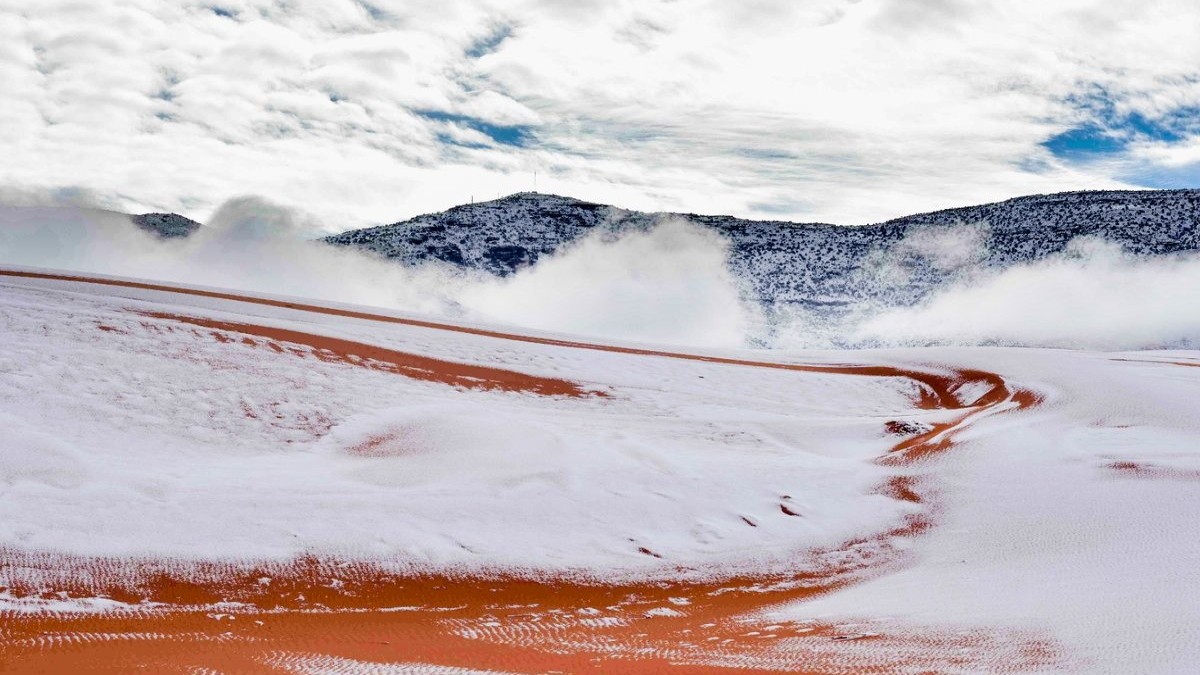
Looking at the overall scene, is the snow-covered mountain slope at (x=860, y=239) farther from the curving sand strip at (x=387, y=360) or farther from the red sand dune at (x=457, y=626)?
the red sand dune at (x=457, y=626)

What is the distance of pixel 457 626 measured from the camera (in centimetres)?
696

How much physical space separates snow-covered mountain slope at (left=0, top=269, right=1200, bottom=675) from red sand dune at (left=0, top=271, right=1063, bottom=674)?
0.11 ft

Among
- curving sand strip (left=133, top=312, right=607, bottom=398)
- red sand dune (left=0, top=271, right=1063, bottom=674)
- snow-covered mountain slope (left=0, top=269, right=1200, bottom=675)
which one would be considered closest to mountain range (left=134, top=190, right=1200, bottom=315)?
curving sand strip (left=133, top=312, right=607, bottom=398)

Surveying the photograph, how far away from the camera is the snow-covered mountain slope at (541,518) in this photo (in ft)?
20.0

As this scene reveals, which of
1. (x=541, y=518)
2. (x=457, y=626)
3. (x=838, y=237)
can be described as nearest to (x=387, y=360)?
(x=541, y=518)

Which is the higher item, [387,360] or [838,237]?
[838,237]

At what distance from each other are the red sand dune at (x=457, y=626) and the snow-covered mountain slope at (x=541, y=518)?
0.03 meters

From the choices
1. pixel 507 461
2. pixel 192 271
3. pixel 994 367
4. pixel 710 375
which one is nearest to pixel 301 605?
pixel 507 461

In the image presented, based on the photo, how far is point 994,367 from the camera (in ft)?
67.2

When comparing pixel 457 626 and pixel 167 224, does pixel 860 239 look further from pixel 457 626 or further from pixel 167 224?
pixel 457 626

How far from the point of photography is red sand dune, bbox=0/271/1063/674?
5629 mm

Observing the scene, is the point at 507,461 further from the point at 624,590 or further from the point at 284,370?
the point at 284,370

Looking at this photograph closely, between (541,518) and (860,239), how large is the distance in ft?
226

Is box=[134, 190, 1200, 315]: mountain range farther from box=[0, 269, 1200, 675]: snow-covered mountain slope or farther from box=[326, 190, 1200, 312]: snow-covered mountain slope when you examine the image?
box=[0, 269, 1200, 675]: snow-covered mountain slope
